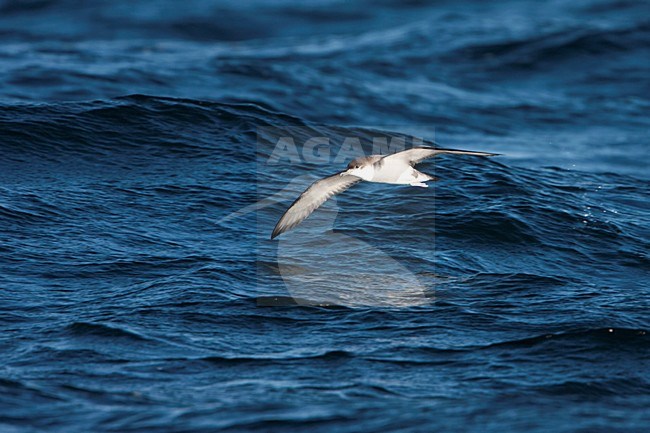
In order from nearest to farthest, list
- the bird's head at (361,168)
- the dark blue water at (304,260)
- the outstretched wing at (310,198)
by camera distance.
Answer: the dark blue water at (304,260) → the bird's head at (361,168) → the outstretched wing at (310,198)

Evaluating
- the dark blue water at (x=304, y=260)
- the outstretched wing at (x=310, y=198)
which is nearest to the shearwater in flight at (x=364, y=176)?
the outstretched wing at (x=310, y=198)

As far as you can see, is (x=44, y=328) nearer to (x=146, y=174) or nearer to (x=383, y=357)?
(x=383, y=357)

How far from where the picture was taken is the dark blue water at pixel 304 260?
301 inches

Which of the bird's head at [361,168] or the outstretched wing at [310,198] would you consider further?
the outstretched wing at [310,198]

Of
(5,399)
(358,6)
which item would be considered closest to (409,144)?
(5,399)

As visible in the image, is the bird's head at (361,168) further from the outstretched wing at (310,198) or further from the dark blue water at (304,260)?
the dark blue water at (304,260)

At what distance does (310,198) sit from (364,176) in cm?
67

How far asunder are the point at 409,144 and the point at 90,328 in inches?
303

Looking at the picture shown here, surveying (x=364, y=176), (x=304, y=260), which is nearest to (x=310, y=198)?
(x=364, y=176)

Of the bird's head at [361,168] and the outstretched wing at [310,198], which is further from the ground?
the bird's head at [361,168]

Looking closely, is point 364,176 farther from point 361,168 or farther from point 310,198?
point 310,198

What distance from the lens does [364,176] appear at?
870 centimetres

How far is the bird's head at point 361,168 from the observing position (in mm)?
8641

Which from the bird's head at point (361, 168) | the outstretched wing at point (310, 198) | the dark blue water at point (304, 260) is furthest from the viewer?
the outstretched wing at point (310, 198)
